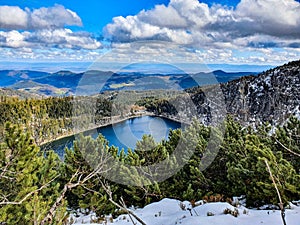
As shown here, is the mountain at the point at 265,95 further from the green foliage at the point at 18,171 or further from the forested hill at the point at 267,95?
the green foliage at the point at 18,171

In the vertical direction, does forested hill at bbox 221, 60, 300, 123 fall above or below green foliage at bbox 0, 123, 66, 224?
below

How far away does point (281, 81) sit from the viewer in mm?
80875

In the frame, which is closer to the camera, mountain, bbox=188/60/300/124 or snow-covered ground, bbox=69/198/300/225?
snow-covered ground, bbox=69/198/300/225

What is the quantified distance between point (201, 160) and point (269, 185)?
7.36 meters

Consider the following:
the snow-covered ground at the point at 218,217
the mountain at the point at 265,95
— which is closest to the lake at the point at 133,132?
the snow-covered ground at the point at 218,217

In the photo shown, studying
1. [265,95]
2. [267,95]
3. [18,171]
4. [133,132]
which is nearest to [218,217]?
[18,171]

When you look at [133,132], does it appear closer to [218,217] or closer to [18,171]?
[18,171]

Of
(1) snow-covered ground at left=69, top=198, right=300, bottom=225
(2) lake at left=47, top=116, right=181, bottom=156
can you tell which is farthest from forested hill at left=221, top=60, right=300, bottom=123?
(1) snow-covered ground at left=69, top=198, right=300, bottom=225

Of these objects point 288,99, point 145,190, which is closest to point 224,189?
point 145,190

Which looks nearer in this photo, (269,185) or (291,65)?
(269,185)

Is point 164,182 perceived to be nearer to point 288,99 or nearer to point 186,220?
point 186,220

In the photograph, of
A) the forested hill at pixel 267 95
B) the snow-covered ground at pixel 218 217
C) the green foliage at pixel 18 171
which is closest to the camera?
the snow-covered ground at pixel 218 217

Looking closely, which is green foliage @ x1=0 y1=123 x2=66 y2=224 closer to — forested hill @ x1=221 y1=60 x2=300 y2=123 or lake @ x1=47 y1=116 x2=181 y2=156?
lake @ x1=47 y1=116 x2=181 y2=156

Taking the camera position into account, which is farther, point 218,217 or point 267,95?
point 267,95
